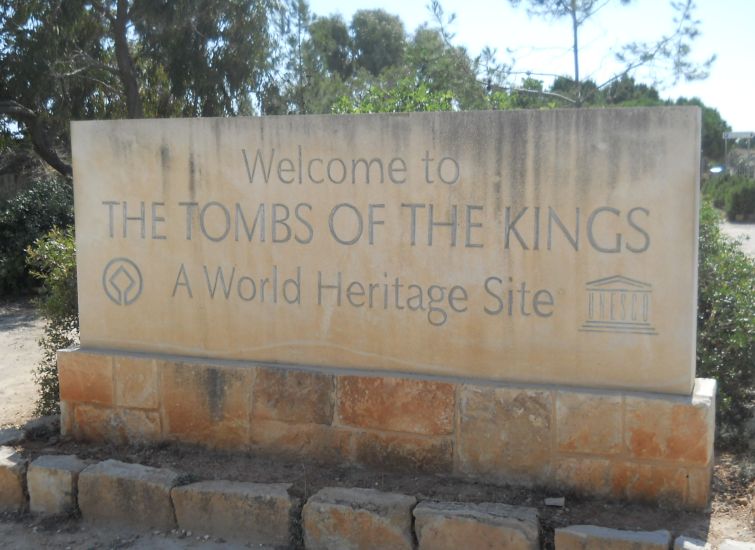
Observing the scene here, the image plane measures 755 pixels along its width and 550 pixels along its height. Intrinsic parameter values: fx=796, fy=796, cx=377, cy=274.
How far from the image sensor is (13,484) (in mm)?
4262

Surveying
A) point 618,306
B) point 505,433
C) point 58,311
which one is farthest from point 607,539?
point 58,311

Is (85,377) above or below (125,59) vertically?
below

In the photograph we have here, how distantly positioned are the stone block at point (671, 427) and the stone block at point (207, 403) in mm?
1914

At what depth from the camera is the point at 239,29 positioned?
13039 millimetres

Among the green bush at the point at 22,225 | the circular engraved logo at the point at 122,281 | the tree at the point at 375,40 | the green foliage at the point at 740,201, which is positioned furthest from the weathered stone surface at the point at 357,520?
the tree at the point at 375,40

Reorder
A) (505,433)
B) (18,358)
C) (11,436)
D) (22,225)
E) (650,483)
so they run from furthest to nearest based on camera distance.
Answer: (22,225) < (18,358) < (11,436) < (505,433) < (650,483)

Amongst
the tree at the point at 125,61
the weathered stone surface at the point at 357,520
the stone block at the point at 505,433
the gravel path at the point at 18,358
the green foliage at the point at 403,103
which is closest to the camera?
the weathered stone surface at the point at 357,520

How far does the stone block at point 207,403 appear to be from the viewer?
4.20m

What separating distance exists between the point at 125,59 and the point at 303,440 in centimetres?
990

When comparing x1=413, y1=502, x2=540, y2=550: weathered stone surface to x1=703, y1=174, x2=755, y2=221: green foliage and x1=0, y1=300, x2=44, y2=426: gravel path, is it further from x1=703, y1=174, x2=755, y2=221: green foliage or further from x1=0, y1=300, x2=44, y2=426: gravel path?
x1=703, y1=174, x2=755, y2=221: green foliage

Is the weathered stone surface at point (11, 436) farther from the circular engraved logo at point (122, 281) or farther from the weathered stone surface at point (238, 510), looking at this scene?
the weathered stone surface at point (238, 510)

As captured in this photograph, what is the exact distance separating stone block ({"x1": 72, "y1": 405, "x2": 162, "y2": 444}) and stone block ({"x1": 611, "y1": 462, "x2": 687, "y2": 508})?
2.43m

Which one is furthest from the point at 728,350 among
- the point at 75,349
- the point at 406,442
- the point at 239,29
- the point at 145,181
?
the point at 239,29

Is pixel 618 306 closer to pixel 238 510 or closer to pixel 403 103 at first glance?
pixel 238 510
